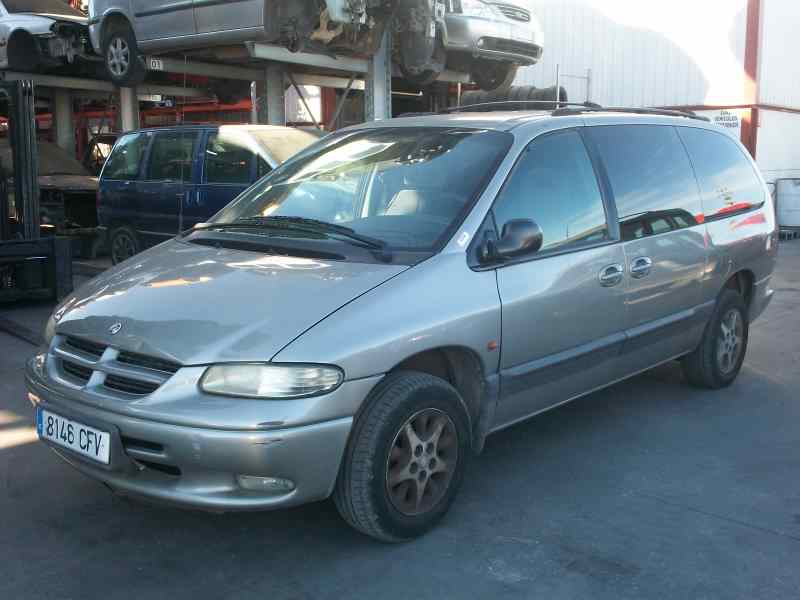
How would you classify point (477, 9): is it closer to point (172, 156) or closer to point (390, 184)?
point (172, 156)

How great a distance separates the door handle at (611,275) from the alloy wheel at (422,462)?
116cm

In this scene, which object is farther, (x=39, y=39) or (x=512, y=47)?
(x=39, y=39)

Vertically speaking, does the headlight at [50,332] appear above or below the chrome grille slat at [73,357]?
above

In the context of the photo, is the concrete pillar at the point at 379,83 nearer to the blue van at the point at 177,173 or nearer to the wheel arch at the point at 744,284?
the blue van at the point at 177,173

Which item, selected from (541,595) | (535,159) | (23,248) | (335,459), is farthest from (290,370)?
(23,248)

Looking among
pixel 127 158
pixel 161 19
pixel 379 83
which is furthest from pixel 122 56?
pixel 379 83

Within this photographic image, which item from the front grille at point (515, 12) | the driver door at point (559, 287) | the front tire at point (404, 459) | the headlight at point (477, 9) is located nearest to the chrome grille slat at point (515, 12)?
the front grille at point (515, 12)

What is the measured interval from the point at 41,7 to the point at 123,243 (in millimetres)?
5342

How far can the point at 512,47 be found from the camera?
1162cm

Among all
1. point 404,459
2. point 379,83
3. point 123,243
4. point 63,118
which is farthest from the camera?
point 63,118

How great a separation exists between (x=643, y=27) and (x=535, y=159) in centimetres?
1369

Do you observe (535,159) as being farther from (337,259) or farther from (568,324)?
(337,259)

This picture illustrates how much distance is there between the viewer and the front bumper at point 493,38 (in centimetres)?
1098

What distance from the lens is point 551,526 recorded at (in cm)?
341
